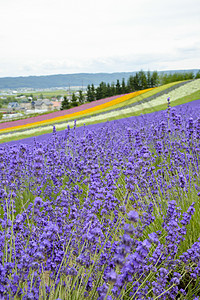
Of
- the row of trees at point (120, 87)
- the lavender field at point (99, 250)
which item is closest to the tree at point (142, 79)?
the row of trees at point (120, 87)

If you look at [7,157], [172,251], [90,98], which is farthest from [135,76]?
[172,251]

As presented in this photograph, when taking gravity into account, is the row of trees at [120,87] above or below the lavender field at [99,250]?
above

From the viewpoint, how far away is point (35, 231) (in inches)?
89.1

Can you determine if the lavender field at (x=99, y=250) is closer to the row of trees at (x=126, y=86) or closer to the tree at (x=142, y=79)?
the tree at (x=142, y=79)

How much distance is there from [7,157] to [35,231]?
346 centimetres

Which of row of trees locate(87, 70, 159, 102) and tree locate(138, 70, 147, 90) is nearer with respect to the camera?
tree locate(138, 70, 147, 90)

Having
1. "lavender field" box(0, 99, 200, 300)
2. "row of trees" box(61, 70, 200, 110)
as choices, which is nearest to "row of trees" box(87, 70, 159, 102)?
"row of trees" box(61, 70, 200, 110)

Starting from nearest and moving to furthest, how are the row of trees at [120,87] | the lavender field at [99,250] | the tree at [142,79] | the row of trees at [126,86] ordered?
the lavender field at [99,250] → the tree at [142,79] → the row of trees at [120,87] → the row of trees at [126,86]

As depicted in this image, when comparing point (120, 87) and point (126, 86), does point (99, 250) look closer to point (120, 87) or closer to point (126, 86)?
point (126, 86)

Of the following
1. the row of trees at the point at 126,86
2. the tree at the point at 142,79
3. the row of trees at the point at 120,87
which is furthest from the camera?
the row of trees at the point at 126,86

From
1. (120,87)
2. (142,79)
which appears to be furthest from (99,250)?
(120,87)

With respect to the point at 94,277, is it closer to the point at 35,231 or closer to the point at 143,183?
the point at 35,231

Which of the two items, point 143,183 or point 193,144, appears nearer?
point 143,183

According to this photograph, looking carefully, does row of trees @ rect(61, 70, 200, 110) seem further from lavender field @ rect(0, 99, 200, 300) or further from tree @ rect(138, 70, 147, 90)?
lavender field @ rect(0, 99, 200, 300)
